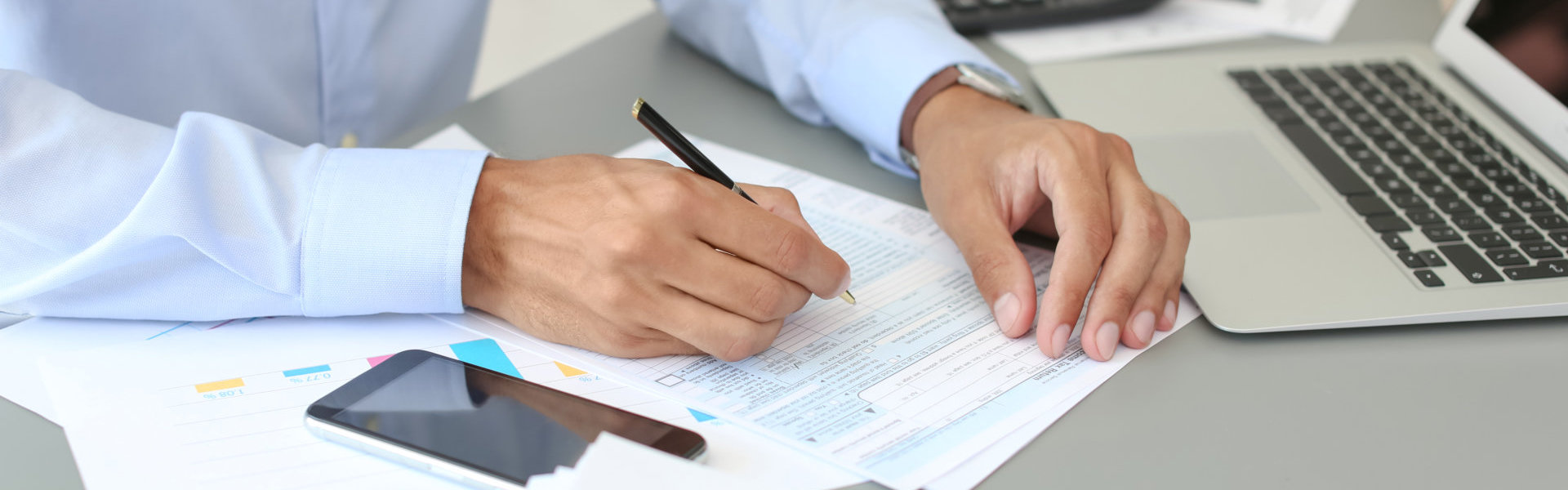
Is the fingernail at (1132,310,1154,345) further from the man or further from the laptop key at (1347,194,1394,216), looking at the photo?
the laptop key at (1347,194,1394,216)

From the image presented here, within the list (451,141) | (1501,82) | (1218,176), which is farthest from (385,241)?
(1501,82)

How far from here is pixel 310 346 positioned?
618 mm

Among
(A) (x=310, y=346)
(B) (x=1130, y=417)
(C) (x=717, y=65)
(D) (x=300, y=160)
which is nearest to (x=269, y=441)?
(A) (x=310, y=346)

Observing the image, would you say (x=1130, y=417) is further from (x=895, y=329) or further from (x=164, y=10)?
(x=164, y=10)

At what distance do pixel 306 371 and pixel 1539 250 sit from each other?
0.81 metres

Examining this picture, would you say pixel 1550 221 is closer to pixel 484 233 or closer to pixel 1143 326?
pixel 1143 326

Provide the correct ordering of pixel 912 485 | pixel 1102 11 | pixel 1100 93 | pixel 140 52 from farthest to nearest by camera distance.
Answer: pixel 1102 11 → pixel 1100 93 → pixel 140 52 → pixel 912 485

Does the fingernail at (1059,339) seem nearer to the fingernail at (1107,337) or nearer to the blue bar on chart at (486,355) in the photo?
the fingernail at (1107,337)

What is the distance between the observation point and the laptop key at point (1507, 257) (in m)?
0.71

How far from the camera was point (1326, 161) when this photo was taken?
2.78 feet

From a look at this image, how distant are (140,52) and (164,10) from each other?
1.5 inches

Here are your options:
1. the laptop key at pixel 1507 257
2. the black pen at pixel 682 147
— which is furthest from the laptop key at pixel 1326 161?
the black pen at pixel 682 147

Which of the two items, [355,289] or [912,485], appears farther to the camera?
[355,289]

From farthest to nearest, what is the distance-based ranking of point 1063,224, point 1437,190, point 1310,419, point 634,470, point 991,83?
point 991,83, point 1437,190, point 1063,224, point 1310,419, point 634,470
